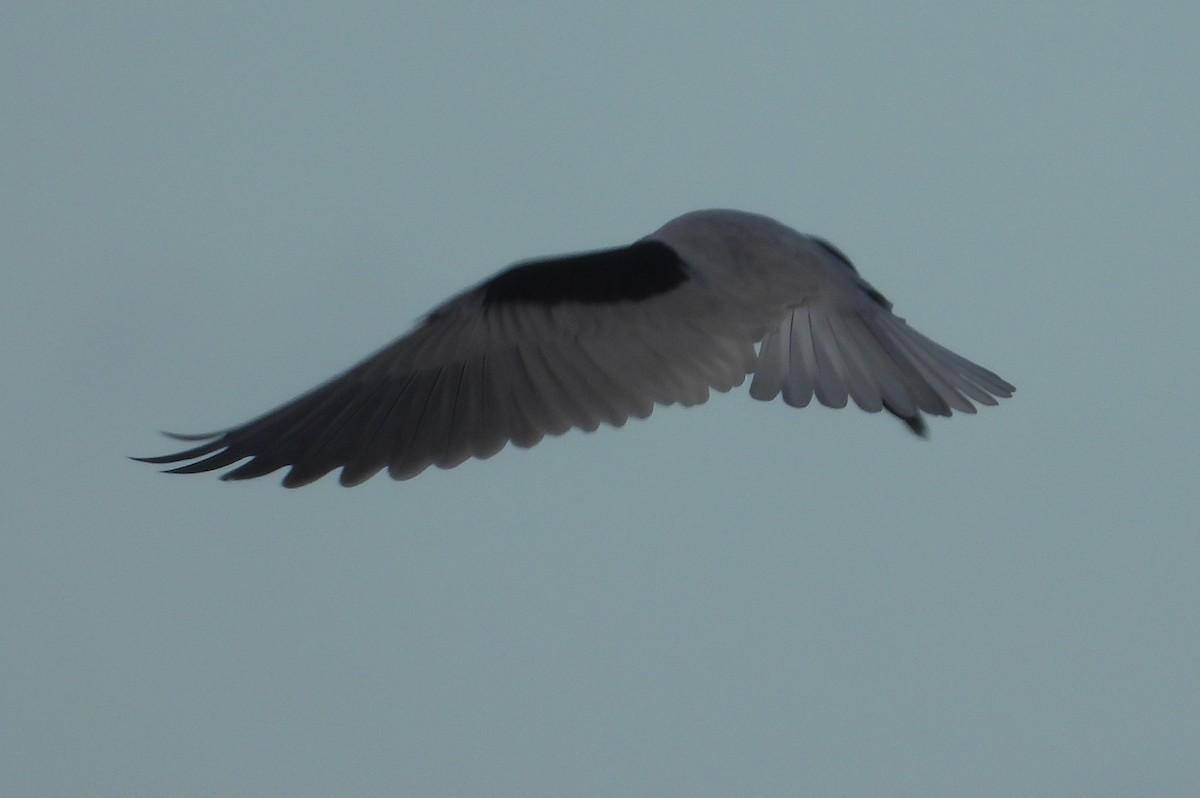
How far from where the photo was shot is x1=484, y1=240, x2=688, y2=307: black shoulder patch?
8000 mm

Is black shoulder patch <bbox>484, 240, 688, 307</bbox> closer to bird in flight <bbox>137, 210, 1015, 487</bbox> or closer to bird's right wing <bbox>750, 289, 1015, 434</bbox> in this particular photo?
bird in flight <bbox>137, 210, 1015, 487</bbox>

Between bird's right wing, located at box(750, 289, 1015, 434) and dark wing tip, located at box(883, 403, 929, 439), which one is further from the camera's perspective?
dark wing tip, located at box(883, 403, 929, 439)

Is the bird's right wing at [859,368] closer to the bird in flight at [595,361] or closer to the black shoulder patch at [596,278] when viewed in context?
the bird in flight at [595,361]

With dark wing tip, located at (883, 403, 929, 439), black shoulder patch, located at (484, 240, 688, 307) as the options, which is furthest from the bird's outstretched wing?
dark wing tip, located at (883, 403, 929, 439)

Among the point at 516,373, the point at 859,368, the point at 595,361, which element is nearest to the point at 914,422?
the point at 859,368

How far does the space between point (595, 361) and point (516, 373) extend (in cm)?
31

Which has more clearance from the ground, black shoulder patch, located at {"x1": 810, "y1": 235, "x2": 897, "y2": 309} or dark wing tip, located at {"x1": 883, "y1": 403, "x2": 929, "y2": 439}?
black shoulder patch, located at {"x1": 810, "y1": 235, "x2": 897, "y2": 309}

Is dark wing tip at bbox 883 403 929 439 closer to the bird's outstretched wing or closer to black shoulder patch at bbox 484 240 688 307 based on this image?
the bird's outstretched wing

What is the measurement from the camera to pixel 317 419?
7.94 metres

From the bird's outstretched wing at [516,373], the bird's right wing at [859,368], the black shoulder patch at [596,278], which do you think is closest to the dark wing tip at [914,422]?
the bird's right wing at [859,368]

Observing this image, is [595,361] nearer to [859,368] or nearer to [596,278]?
[596,278]

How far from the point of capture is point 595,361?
26.4 feet

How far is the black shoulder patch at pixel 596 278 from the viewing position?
8000 mm

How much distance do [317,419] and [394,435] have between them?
1.06ft
